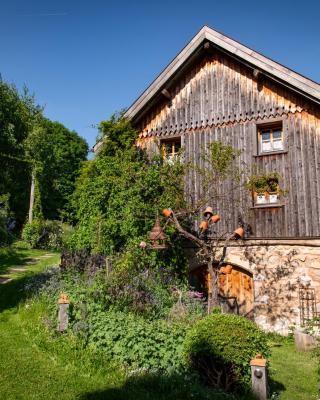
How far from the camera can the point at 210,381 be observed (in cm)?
570

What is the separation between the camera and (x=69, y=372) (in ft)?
18.6

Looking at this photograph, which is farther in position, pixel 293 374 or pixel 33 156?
pixel 33 156

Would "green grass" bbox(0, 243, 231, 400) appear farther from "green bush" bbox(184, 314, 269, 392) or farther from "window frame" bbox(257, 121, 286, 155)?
"window frame" bbox(257, 121, 286, 155)

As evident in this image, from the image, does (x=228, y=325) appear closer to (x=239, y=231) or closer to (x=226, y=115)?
(x=239, y=231)

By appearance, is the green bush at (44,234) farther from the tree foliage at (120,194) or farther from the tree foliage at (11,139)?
the tree foliage at (11,139)

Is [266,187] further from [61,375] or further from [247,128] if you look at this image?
[61,375]

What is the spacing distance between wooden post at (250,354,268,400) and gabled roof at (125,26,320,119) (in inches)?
283

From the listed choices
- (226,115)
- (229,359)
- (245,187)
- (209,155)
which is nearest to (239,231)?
(245,187)

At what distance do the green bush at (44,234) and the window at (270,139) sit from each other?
12.0 m

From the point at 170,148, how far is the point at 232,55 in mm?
3508

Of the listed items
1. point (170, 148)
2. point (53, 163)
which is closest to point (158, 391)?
point (170, 148)

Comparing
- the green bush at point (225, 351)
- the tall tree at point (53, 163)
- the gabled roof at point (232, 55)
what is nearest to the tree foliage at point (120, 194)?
the gabled roof at point (232, 55)

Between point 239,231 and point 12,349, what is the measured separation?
5977 mm

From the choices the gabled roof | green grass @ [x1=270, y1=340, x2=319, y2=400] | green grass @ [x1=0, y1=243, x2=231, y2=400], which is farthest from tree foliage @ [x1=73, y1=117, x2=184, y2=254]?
green grass @ [x1=270, y1=340, x2=319, y2=400]
